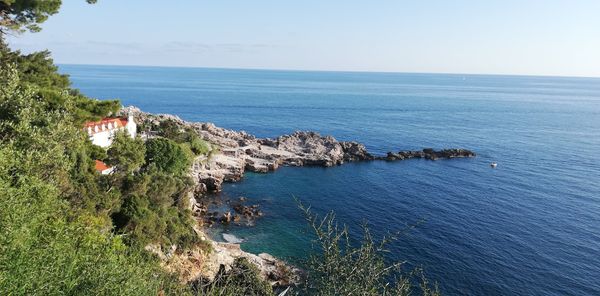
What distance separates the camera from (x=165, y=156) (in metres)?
41.9

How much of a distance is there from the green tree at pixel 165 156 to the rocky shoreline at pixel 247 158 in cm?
400

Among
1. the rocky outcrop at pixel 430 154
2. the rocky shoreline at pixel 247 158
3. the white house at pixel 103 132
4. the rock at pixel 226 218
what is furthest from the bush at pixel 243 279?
the rocky outcrop at pixel 430 154

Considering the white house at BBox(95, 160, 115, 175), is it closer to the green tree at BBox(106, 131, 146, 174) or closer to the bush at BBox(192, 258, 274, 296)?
the green tree at BBox(106, 131, 146, 174)

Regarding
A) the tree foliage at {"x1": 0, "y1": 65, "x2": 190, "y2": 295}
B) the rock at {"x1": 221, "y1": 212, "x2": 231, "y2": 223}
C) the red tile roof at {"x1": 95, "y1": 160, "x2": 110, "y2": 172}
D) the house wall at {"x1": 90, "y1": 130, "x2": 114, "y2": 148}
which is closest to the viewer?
the tree foliage at {"x1": 0, "y1": 65, "x2": 190, "y2": 295}

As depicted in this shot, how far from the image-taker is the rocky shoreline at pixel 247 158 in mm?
32312

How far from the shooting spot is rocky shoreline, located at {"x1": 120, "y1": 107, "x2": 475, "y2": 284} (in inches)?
1272

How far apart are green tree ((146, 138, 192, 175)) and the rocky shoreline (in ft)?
13.1

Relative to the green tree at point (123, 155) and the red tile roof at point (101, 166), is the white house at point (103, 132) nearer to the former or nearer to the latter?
the red tile roof at point (101, 166)

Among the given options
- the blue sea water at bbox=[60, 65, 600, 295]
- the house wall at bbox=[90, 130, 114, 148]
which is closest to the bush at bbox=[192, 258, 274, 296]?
the blue sea water at bbox=[60, 65, 600, 295]

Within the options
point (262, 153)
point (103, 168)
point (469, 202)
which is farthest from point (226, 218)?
point (469, 202)

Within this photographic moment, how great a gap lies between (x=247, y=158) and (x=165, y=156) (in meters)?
22.7

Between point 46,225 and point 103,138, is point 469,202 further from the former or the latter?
point 46,225

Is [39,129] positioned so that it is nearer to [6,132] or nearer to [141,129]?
[6,132]

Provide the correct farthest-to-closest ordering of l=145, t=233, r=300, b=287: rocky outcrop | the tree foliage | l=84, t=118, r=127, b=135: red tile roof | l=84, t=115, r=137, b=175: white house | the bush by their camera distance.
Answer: l=84, t=118, r=127, b=135: red tile roof < l=84, t=115, r=137, b=175: white house < l=145, t=233, r=300, b=287: rocky outcrop < the bush < the tree foliage
